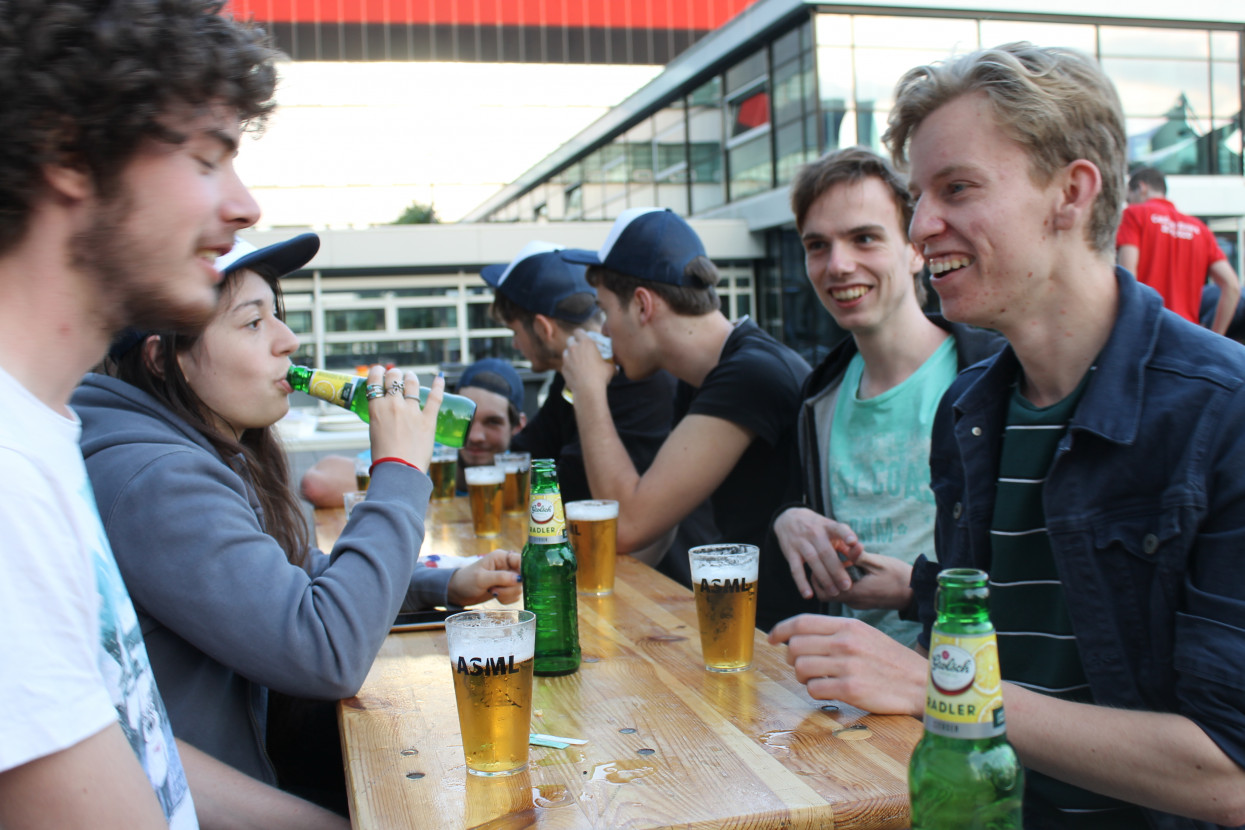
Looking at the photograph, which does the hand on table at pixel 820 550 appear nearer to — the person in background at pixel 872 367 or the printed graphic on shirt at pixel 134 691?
the person in background at pixel 872 367

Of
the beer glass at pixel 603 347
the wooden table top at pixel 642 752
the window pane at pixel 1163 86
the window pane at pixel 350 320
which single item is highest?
the window pane at pixel 1163 86

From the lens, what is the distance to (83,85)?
3.11 ft

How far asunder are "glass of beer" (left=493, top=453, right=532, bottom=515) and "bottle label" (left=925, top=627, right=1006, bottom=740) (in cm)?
239

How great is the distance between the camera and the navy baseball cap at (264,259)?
1.71 m

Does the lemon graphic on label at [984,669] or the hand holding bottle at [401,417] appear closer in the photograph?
the lemon graphic on label at [984,669]

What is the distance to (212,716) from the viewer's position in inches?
59.7

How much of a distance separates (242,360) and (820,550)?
1182mm

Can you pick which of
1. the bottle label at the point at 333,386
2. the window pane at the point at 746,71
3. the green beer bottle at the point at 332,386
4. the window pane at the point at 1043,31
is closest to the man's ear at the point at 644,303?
the green beer bottle at the point at 332,386

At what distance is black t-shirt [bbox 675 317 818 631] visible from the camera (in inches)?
100.0

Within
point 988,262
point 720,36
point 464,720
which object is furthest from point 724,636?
point 720,36

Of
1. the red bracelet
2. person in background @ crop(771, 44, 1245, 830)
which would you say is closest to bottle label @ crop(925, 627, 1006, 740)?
person in background @ crop(771, 44, 1245, 830)

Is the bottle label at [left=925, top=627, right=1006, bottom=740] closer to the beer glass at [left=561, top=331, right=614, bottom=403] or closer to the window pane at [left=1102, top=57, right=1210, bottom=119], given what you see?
the beer glass at [left=561, top=331, right=614, bottom=403]

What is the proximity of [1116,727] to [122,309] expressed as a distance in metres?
1.26

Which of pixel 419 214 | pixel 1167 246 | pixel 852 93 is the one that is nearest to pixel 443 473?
pixel 1167 246
